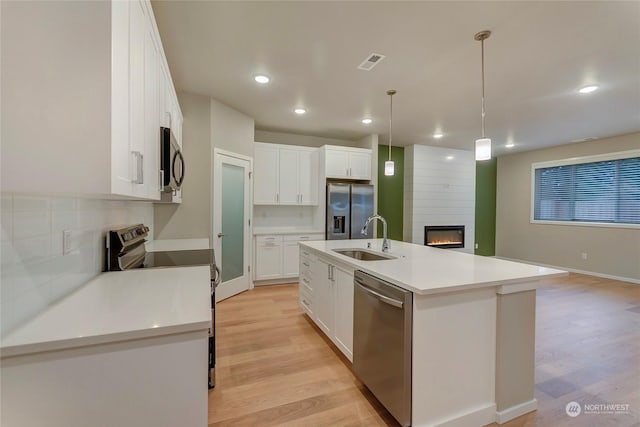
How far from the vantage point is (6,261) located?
3.04ft

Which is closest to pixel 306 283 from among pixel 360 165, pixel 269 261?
pixel 269 261

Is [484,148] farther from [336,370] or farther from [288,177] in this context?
[288,177]

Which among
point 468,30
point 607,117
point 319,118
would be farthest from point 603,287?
point 319,118

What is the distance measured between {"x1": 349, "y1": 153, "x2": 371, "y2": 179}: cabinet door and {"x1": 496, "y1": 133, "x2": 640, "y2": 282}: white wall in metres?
4.24

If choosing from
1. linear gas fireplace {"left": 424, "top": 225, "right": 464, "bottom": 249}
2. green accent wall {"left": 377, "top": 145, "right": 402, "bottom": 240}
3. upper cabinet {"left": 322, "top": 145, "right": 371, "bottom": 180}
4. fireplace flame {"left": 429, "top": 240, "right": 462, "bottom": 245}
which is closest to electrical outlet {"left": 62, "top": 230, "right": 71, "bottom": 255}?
upper cabinet {"left": 322, "top": 145, "right": 371, "bottom": 180}

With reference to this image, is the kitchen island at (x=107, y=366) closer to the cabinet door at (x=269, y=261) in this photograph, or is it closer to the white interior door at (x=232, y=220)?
the white interior door at (x=232, y=220)

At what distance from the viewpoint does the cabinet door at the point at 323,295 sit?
254 centimetres

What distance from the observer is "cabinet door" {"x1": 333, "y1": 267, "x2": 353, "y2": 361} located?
7.13 ft

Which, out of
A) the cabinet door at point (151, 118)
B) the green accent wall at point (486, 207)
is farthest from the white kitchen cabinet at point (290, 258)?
the green accent wall at point (486, 207)

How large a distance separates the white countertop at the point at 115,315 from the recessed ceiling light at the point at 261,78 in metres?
2.32

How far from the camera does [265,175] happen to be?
4.66 meters

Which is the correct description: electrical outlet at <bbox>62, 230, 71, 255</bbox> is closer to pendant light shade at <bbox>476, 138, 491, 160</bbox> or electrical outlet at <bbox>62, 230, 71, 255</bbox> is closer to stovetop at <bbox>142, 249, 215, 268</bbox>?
stovetop at <bbox>142, 249, 215, 268</bbox>

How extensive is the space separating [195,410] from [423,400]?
120 cm

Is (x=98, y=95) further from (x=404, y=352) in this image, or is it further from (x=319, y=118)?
(x=319, y=118)
